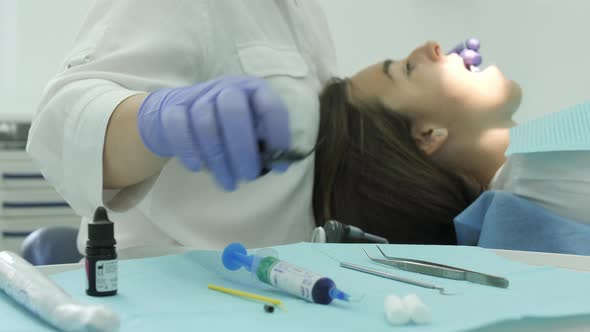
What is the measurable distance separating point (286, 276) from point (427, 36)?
4.63ft

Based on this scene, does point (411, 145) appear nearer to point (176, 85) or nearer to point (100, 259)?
point (176, 85)

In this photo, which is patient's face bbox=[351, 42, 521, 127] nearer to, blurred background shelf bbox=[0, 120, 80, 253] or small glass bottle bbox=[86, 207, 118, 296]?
small glass bottle bbox=[86, 207, 118, 296]

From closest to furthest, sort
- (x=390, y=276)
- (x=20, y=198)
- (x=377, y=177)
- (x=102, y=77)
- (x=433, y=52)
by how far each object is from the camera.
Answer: (x=390, y=276)
(x=102, y=77)
(x=377, y=177)
(x=433, y=52)
(x=20, y=198)

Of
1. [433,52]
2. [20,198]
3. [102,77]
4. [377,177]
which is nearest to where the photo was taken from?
[102,77]

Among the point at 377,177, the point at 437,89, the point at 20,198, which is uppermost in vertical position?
the point at 437,89

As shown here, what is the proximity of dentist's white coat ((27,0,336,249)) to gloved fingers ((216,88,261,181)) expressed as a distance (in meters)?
0.22

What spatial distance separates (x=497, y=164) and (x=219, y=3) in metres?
0.49

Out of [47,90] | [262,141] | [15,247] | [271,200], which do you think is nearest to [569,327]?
[262,141]

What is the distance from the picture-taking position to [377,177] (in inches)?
33.1

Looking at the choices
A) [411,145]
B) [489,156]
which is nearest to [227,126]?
[411,145]

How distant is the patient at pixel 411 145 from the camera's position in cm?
85

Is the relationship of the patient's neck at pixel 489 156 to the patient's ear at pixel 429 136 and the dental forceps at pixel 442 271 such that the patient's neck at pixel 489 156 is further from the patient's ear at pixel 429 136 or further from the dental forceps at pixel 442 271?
the dental forceps at pixel 442 271

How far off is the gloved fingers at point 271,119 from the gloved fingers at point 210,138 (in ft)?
0.10

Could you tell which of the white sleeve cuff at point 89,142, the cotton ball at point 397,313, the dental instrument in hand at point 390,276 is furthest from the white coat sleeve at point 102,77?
the cotton ball at point 397,313
